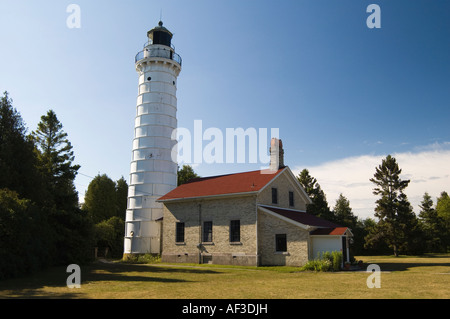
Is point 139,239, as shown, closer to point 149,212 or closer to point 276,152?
point 149,212

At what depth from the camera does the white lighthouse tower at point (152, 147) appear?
3394 cm

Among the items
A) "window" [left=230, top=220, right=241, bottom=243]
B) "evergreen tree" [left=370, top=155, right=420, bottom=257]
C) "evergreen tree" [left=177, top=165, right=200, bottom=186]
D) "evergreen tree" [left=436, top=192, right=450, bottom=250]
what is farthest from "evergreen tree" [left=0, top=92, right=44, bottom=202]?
"evergreen tree" [left=436, top=192, right=450, bottom=250]

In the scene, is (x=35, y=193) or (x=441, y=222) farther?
(x=441, y=222)

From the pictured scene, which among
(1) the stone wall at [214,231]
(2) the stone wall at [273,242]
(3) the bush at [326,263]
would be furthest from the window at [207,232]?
(3) the bush at [326,263]

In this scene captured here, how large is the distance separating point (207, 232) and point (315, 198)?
989 inches

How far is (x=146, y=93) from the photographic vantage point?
36.0 metres

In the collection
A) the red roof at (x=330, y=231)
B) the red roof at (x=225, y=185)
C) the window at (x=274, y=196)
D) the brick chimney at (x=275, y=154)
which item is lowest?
the red roof at (x=330, y=231)

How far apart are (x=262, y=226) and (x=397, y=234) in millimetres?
27192

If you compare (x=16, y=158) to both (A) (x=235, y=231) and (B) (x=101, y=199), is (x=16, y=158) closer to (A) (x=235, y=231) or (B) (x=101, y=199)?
(A) (x=235, y=231)

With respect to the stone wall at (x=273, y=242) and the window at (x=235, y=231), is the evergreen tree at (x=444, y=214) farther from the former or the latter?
the window at (x=235, y=231)

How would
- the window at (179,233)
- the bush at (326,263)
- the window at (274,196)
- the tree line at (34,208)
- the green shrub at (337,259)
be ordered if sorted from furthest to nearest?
the window at (179,233)
the window at (274,196)
the green shrub at (337,259)
the bush at (326,263)
the tree line at (34,208)

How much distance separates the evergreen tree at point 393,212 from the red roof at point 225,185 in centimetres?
2450
